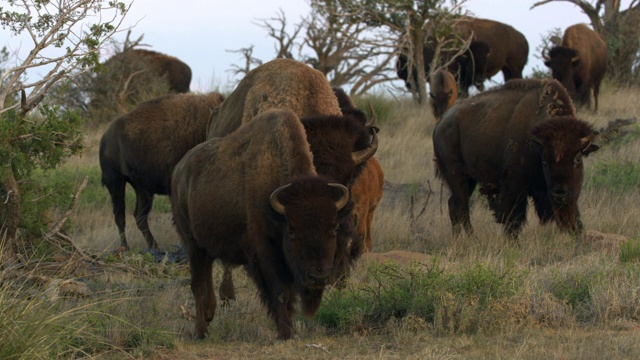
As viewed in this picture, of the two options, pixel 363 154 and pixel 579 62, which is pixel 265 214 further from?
pixel 579 62

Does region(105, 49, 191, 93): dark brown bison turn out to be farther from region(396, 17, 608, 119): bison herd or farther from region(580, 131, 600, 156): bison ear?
region(580, 131, 600, 156): bison ear

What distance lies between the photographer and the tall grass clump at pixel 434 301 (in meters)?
7.31

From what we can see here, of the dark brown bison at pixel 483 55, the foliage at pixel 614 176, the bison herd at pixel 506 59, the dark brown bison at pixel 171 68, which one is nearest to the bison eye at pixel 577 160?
the foliage at pixel 614 176

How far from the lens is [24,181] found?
9492 mm

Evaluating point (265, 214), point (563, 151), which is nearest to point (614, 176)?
point (563, 151)

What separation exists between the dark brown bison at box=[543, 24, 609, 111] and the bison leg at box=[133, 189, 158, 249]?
10030 millimetres

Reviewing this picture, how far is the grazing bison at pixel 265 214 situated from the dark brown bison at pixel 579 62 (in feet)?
47.1

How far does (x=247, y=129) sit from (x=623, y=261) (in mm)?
4010

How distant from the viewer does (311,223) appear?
652 centimetres

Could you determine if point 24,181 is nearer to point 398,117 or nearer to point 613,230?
point 613,230

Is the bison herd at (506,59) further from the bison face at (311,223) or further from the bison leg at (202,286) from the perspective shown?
the bison face at (311,223)

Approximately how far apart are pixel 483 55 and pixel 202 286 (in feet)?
59.7

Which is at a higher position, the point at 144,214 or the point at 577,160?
the point at 577,160

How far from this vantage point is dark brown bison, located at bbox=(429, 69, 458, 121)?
20562 millimetres
